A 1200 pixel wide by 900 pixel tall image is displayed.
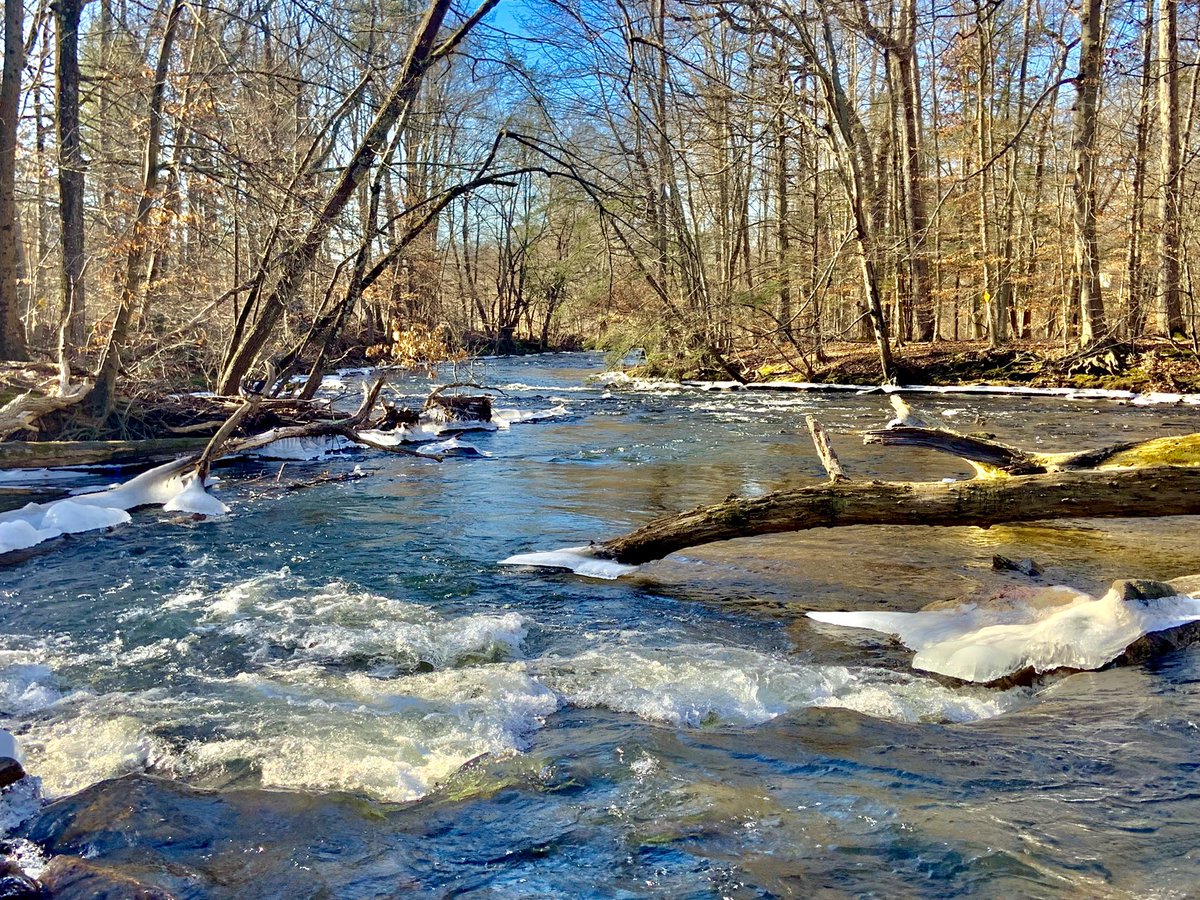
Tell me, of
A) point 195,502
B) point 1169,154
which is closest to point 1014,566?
point 195,502

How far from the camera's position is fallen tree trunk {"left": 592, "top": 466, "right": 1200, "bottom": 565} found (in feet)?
17.4

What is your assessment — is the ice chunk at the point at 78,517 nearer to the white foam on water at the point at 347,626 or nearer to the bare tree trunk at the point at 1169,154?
the white foam on water at the point at 347,626

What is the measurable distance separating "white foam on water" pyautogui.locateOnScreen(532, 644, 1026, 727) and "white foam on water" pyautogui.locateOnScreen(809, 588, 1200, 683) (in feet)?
0.74

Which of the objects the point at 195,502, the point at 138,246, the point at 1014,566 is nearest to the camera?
the point at 1014,566

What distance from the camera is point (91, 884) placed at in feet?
8.00

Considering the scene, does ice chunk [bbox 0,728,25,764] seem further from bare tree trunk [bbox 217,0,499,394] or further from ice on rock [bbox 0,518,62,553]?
bare tree trunk [bbox 217,0,499,394]

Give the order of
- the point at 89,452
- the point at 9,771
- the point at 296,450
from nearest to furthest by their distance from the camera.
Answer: the point at 9,771
the point at 89,452
the point at 296,450

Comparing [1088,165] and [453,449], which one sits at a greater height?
[1088,165]

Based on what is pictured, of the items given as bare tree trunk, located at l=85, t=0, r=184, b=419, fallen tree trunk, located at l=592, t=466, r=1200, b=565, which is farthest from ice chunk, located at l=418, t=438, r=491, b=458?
fallen tree trunk, located at l=592, t=466, r=1200, b=565

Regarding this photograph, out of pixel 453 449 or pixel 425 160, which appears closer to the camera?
pixel 425 160

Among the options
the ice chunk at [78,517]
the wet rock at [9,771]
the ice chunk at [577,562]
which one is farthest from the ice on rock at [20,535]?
the wet rock at [9,771]

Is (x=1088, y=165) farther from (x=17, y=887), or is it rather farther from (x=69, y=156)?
(x=17, y=887)

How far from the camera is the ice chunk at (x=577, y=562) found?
6.49m

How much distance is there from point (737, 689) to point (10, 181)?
40.7ft
